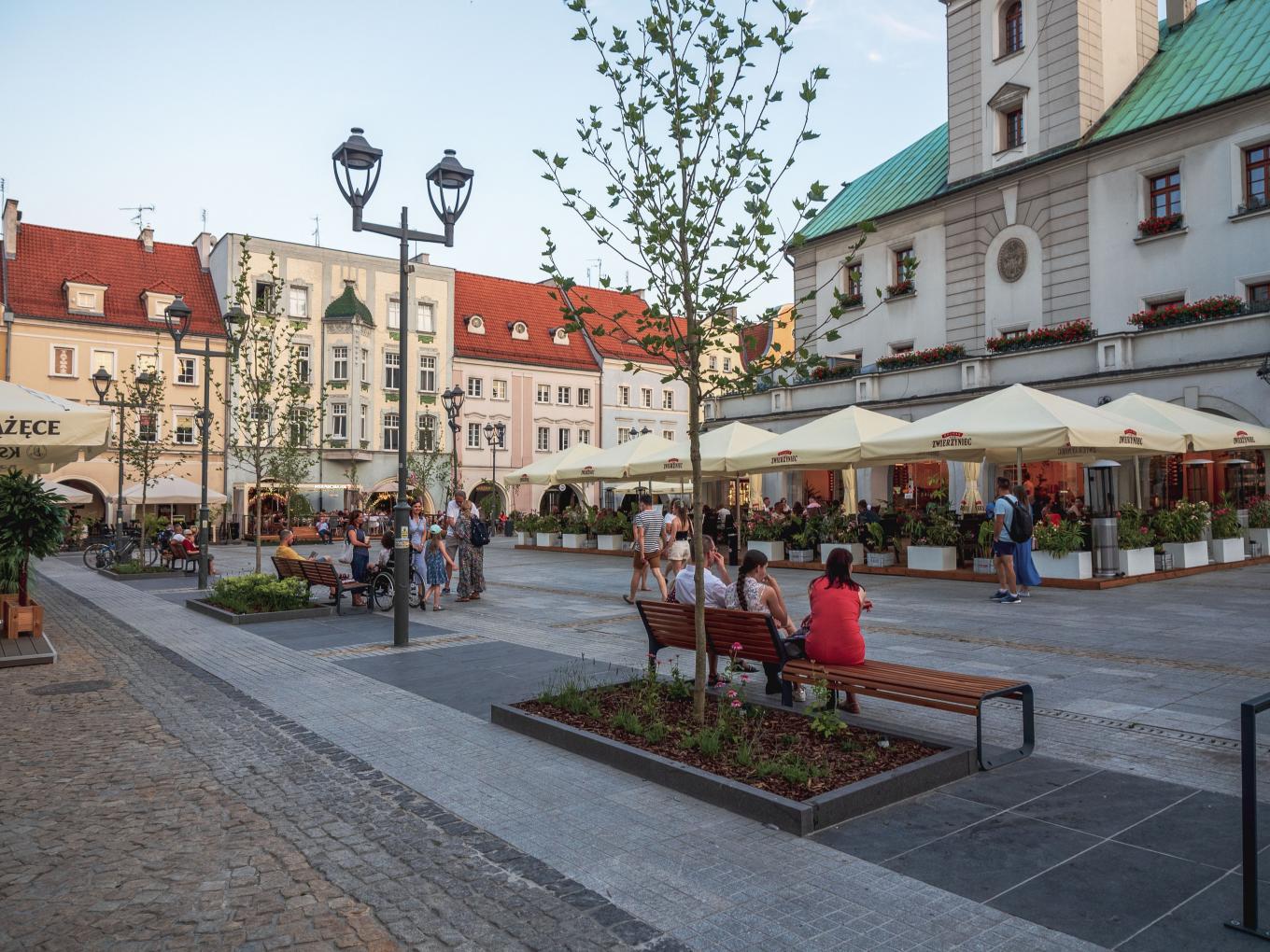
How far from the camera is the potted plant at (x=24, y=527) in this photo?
11.2 meters

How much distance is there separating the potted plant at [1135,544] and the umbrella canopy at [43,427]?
16.2 m

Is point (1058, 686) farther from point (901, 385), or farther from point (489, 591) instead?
point (901, 385)

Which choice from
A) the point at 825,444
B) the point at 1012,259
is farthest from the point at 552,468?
the point at 1012,259

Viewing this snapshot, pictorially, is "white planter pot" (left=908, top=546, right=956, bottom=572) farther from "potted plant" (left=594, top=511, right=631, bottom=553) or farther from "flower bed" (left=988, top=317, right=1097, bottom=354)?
"potted plant" (left=594, top=511, right=631, bottom=553)

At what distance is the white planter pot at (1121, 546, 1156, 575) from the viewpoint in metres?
16.4

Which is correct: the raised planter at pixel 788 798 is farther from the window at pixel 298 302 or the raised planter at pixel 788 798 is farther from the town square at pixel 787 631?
the window at pixel 298 302

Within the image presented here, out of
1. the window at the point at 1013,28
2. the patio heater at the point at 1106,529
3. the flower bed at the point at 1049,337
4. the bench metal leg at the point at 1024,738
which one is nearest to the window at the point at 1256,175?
the flower bed at the point at 1049,337

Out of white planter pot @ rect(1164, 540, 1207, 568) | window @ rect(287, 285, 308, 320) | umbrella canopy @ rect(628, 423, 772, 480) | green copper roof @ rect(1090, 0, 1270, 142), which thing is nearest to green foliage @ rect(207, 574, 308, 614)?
umbrella canopy @ rect(628, 423, 772, 480)

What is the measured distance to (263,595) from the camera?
47.1ft

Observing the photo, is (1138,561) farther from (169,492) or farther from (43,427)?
(169,492)

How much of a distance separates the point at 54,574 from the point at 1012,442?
25468mm

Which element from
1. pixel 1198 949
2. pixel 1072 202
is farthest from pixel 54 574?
pixel 1072 202

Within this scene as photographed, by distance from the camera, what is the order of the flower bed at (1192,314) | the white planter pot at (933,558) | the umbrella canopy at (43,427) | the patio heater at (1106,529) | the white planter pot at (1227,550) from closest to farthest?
the umbrella canopy at (43,427), the patio heater at (1106,529), the white planter pot at (933,558), the white planter pot at (1227,550), the flower bed at (1192,314)

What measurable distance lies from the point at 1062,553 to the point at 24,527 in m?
16.1
